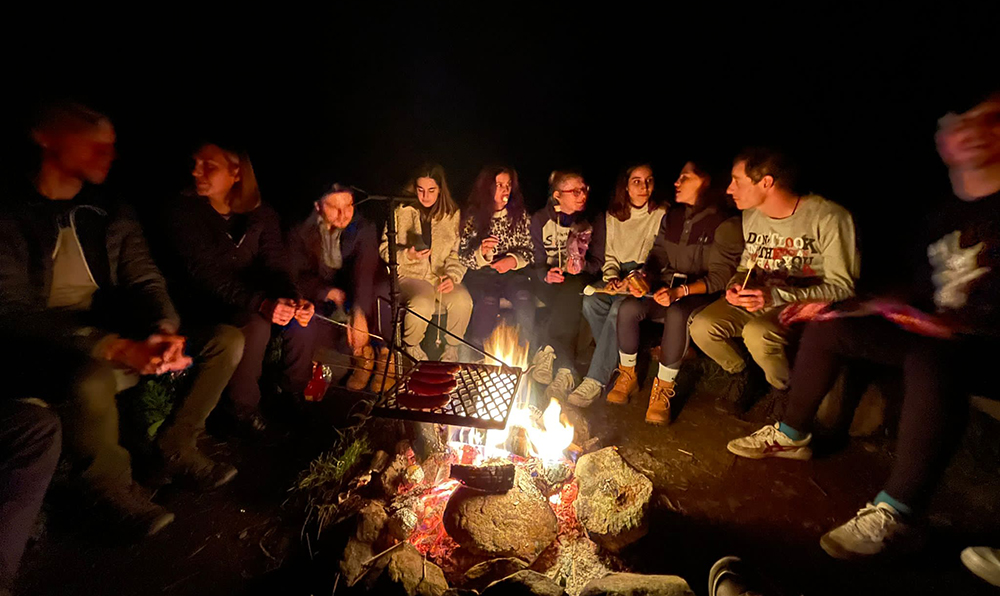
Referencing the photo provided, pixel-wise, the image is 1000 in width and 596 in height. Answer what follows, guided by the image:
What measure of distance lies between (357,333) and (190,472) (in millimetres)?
1649

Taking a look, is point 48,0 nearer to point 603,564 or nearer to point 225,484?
point 225,484

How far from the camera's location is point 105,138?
2.92 metres

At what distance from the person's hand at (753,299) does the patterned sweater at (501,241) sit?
7.01 ft

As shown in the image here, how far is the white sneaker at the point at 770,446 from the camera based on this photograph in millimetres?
3459

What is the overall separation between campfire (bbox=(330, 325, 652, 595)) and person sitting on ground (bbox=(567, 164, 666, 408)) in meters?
1.25

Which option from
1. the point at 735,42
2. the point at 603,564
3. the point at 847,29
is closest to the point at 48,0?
the point at 603,564

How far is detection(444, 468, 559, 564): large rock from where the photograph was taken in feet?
8.22

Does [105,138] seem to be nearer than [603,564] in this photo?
No

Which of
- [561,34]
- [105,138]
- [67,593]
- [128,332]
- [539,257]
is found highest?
[561,34]

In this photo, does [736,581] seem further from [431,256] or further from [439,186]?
[439,186]

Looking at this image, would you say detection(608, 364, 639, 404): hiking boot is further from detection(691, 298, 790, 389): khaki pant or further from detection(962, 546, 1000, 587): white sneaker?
detection(962, 546, 1000, 587): white sneaker

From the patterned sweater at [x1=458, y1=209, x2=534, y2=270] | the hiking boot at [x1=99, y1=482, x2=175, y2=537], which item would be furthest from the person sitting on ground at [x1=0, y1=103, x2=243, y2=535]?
the patterned sweater at [x1=458, y1=209, x2=534, y2=270]

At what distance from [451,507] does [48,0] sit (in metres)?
8.16

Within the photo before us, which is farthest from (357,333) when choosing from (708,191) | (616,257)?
(708,191)
